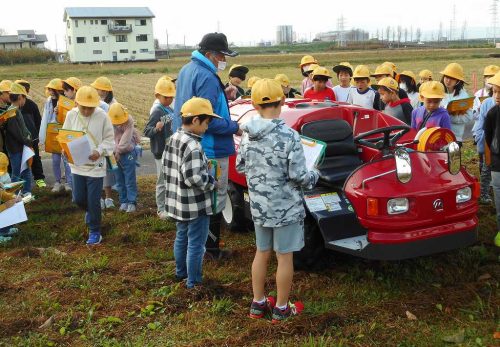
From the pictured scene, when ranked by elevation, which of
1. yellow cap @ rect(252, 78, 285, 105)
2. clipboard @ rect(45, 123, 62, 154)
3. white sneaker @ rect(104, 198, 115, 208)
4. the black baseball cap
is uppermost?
the black baseball cap

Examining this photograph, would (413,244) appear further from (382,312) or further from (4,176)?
(4,176)

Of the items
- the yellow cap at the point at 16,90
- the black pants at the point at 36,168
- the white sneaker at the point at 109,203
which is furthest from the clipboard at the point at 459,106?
the black pants at the point at 36,168

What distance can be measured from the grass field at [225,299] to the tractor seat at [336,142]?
37.0 inches

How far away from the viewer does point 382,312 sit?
13.3ft

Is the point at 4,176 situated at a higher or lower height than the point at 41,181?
higher

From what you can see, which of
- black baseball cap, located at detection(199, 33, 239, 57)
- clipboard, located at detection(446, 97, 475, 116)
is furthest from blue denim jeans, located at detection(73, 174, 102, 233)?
clipboard, located at detection(446, 97, 475, 116)

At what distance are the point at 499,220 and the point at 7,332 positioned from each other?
15.3 ft

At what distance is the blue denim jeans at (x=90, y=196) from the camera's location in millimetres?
5863

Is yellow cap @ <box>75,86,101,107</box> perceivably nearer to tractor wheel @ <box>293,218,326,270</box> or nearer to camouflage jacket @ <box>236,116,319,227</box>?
camouflage jacket @ <box>236,116,319,227</box>

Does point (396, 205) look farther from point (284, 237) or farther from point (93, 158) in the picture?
point (93, 158)

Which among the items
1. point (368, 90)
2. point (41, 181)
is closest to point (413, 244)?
point (368, 90)

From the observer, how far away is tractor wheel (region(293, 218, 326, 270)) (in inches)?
185

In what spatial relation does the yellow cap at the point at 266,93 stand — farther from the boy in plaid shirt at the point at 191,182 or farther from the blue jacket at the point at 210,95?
the blue jacket at the point at 210,95

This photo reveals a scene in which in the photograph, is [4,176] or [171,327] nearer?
[171,327]
